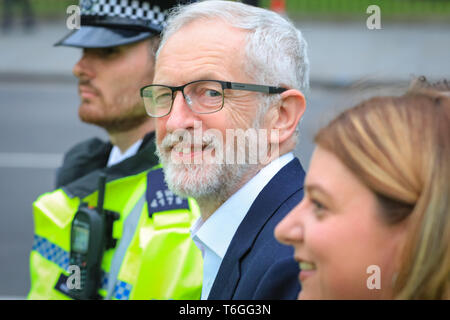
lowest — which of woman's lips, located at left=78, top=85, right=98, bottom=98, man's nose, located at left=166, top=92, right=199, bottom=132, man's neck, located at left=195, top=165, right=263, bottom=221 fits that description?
man's neck, located at left=195, top=165, right=263, bottom=221

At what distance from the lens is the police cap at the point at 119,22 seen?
2922 mm

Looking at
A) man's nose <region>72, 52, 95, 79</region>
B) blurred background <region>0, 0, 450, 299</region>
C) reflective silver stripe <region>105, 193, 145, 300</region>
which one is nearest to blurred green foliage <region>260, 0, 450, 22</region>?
blurred background <region>0, 0, 450, 299</region>

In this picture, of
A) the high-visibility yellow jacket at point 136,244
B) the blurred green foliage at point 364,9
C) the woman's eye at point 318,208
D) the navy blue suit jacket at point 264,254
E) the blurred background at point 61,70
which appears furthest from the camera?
the blurred green foliage at point 364,9

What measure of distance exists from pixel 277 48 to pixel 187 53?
0.93ft

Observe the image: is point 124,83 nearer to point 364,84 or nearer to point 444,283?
point 364,84

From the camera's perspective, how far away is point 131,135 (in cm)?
296

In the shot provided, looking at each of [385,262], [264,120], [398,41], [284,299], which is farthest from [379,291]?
[398,41]

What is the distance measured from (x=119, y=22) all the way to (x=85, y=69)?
253 millimetres

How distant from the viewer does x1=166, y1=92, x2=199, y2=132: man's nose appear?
2.09 m

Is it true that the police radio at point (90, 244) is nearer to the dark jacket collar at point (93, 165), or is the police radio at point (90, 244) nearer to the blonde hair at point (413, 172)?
the dark jacket collar at point (93, 165)

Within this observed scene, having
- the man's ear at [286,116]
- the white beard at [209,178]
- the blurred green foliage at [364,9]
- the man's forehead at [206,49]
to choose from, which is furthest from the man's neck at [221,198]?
the blurred green foliage at [364,9]

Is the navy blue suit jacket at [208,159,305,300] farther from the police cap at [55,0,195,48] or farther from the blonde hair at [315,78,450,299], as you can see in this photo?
the police cap at [55,0,195,48]

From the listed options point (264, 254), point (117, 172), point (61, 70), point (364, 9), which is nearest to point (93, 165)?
point (117, 172)

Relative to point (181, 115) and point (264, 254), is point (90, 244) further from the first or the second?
point (264, 254)
